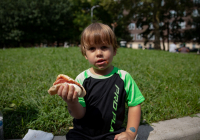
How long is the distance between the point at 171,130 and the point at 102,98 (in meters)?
1.09

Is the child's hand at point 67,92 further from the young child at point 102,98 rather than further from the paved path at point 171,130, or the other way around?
the paved path at point 171,130

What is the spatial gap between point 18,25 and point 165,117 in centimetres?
2880

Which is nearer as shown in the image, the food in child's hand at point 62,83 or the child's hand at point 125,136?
the food in child's hand at point 62,83

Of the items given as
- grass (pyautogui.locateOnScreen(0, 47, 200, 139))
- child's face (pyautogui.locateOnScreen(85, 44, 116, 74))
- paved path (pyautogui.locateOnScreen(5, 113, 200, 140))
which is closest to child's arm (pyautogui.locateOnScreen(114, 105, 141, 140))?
paved path (pyautogui.locateOnScreen(5, 113, 200, 140))

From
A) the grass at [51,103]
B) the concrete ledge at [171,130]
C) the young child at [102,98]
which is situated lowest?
the concrete ledge at [171,130]

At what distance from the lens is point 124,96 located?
1.59m

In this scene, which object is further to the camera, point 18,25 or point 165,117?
point 18,25

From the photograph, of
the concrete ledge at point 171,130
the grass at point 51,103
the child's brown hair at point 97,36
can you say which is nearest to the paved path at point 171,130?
the concrete ledge at point 171,130

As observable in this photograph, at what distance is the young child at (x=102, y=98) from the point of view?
1.52 meters

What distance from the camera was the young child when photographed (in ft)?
4.98

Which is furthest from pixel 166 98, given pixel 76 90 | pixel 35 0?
pixel 35 0

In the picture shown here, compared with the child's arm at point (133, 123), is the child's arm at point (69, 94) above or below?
above

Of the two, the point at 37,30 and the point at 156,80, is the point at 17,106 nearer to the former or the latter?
the point at 156,80

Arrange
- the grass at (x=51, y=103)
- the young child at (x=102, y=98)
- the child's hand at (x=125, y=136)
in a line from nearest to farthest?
the child's hand at (x=125, y=136), the young child at (x=102, y=98), the grass at (x=51, y=103)
